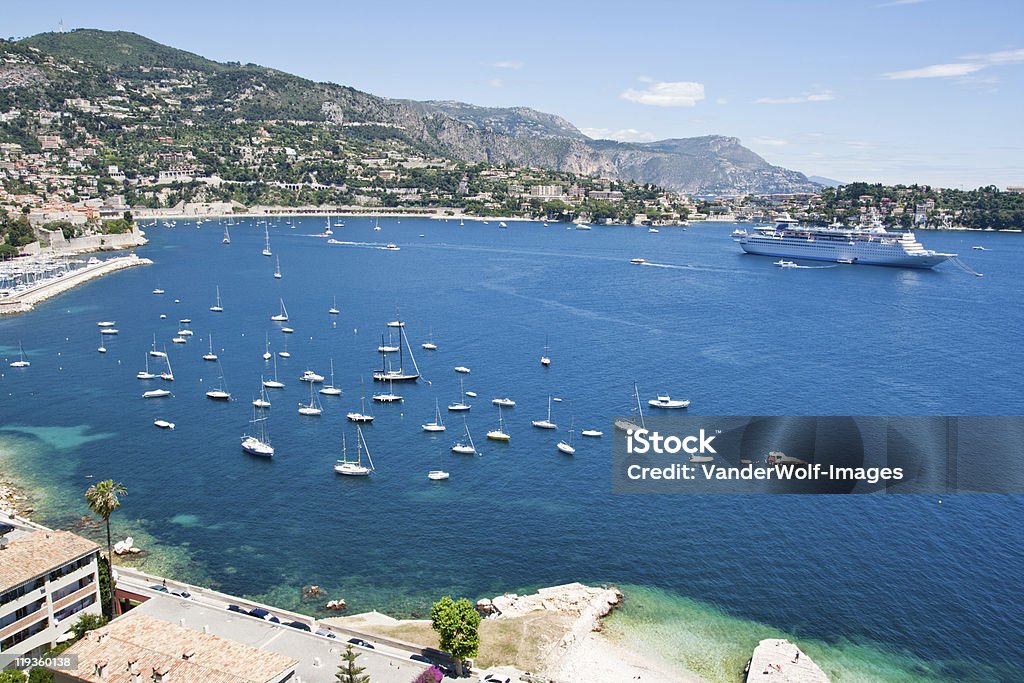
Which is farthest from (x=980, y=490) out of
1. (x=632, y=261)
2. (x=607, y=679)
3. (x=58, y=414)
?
(x=632, y=261)

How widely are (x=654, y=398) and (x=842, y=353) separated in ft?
101

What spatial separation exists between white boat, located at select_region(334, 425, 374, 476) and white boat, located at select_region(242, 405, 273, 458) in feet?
17.5

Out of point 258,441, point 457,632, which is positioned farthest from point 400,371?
point 457,632

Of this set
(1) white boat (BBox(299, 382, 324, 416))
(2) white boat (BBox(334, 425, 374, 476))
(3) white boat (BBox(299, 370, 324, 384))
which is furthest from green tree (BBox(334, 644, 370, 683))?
(3) white boat (BBox(299, 370, 324, 384))

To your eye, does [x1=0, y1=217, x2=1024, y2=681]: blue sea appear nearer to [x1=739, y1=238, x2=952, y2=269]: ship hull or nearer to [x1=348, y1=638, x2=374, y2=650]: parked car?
[x1=348, y1=638, x2=374, y2=650]: parked car

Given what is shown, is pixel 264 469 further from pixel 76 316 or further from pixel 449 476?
pixel 76 316

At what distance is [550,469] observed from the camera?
183ft

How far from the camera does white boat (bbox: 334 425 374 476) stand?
5391 cm

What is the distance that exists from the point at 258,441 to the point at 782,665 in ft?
132

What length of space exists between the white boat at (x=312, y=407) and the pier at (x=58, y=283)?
60.4 m

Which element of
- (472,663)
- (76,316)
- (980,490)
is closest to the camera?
(472,663)

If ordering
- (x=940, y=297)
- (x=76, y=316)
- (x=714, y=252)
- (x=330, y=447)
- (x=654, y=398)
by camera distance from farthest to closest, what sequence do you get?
(x=714, y=252)
(x=940, y=297)
(x=76, y=316)
(x=654, y=398)
(x=330, y=447)

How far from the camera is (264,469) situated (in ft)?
181

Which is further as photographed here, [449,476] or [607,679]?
[449,476]
